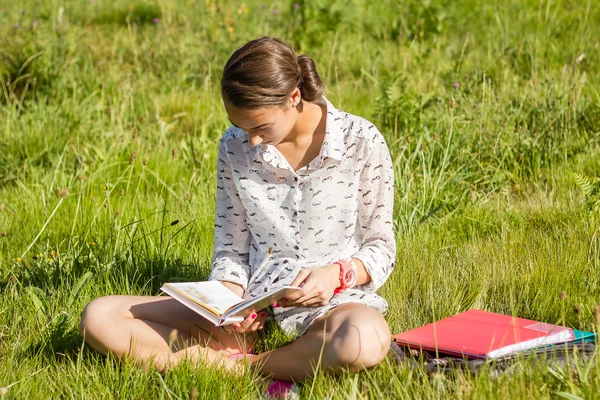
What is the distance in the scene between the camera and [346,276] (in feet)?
8.95

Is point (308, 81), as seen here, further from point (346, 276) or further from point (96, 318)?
point (96, 318)

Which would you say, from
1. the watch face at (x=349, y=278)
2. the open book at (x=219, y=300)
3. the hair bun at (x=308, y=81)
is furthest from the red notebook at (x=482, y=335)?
the hair bun at (x=308, y=81)

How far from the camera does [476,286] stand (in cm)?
313

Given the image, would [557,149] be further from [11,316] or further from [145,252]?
[11,316]

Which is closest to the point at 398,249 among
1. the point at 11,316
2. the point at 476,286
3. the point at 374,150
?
the point at 476,286

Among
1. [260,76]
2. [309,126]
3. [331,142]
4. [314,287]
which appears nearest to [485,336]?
[314,287]

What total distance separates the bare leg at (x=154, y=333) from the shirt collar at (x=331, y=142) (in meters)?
0.62

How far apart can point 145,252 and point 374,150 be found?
1.10 metres

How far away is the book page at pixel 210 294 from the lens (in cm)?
257

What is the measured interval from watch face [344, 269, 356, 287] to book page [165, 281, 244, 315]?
35 cm

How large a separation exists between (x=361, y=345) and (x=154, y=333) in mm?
757

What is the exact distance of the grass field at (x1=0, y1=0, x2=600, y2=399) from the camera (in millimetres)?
2753

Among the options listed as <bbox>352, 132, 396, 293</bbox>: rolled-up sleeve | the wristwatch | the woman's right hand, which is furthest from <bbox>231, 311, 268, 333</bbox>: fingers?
<bbox>352, 132, 396, 293</bbox>: rolled-up sleeve

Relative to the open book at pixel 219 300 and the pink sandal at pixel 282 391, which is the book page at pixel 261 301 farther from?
the pink sandal at pixel 282 391
